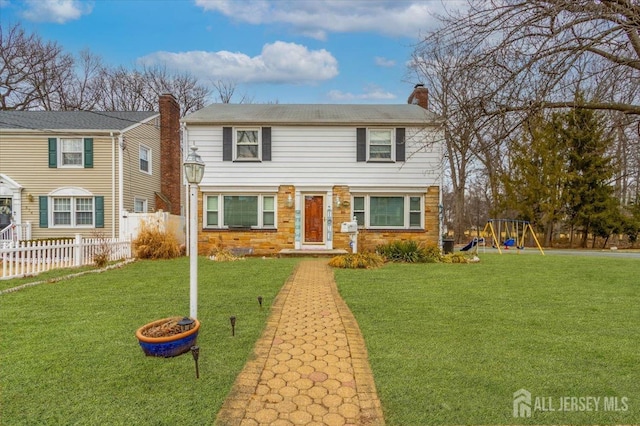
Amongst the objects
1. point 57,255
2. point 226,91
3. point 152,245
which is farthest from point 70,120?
point 226,91

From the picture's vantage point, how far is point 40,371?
305cm

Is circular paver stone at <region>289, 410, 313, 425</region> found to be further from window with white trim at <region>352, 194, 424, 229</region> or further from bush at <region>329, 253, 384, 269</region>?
window with white trim at <region>352, 194, 424, 229</region>

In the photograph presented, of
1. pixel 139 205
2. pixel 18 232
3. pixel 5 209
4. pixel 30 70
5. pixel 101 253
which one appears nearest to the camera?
pixel 101 253

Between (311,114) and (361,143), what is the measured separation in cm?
250

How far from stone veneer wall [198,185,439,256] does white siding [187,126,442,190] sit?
504mm

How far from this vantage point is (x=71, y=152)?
1467 centimetres

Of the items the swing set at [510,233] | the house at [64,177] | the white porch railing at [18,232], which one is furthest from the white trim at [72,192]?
the swing set at [510,233]

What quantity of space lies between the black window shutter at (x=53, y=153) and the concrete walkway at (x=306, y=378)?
14.7 meters

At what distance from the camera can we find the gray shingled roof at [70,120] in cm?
1462

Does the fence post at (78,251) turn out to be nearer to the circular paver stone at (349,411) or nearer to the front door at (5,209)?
the front door at (5,209)

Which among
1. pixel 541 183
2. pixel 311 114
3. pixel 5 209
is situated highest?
pixel 311 114

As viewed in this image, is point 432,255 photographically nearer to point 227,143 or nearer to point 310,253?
point 310,253

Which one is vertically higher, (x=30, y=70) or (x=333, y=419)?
(x=30, y=70)

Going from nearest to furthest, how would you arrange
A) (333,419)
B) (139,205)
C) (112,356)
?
1. (333,419)
2. (112,356)
3. (139,205)
